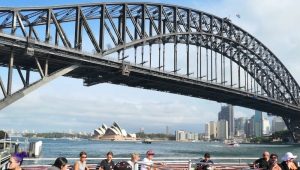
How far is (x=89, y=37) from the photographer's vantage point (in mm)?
52062

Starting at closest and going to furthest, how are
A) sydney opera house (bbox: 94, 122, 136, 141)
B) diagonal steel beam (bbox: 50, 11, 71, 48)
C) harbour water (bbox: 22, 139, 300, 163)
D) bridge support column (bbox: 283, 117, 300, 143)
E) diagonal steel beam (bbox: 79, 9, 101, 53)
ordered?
diagonal steel beam (bbox: 50, 11, 71, 48) < diagonal steel beam (bbox: 79, 9, 101, 53) < harbour water (bbox: 22, 139, 300, 163) < bridge support column (bbox: 283, 117, 300, 143) < sydney opera house (bbox: 94, 122, 136, 141)

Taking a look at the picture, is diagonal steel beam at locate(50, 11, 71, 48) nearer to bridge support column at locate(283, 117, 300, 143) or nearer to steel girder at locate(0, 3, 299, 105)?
steel girder at locate(0, 3, 299, 105)

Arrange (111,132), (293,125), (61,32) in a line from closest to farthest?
(61,32)
(293,125)
(111,132)

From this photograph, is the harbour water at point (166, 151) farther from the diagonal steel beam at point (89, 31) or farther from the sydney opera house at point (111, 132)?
the sydney opera house at point (111, 132)

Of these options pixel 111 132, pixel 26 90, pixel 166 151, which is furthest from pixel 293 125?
pixel 26 90

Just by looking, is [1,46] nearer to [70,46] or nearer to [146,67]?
A: [70,46]

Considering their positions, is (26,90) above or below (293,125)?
above

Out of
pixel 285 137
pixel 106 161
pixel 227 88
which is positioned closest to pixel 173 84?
pixel 227 88

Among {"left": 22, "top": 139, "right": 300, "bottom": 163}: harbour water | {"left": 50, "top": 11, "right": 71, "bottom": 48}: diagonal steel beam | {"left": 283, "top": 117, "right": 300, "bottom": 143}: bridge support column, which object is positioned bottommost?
{"left": 22, "top": 139, "right": 300, "bottom": 163}: harbour water

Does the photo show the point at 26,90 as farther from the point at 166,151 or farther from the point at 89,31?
the point at 166,151

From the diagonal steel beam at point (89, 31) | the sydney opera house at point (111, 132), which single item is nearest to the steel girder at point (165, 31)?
the diagonal steel beam at point (89, 31)

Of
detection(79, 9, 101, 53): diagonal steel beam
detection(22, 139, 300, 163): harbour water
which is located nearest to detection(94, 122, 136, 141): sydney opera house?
detection(22, 139, 300, 163): harbour water

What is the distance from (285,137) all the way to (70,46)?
12273cm

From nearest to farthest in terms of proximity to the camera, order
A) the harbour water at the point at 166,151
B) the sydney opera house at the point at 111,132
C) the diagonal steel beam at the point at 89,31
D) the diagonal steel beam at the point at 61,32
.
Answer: the diagonal steel beam at the point at 61,32 < the diagonal steel beam at the point at 89,31 < the harbour water at the point at 166,151 < the sydney opera house at the point at 111,132
